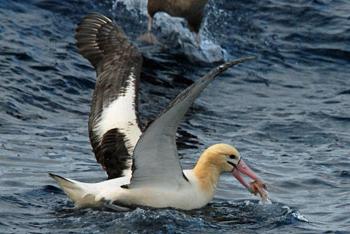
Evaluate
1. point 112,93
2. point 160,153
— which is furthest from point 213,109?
point 160,153

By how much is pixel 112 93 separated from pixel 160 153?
4.27ft

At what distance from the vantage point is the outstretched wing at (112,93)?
364 inches

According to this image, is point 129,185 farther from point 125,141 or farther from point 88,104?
point 88,104

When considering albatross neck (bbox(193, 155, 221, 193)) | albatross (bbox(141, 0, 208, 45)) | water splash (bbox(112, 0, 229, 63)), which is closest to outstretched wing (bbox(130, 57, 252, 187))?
albatross neck (bbox(193, 155, 221, 193))

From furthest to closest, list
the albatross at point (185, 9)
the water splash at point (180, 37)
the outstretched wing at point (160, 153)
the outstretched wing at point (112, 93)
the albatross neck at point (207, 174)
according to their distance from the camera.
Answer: the albatross at point (185, 9)
the water splash at point (180, 37)
the outstretched wing at point (112, 93)
the albatross neck at point (207, 174)
the outstretched wing at point (160, 153)

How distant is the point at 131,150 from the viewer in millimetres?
9164

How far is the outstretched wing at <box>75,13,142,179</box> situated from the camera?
9.24m

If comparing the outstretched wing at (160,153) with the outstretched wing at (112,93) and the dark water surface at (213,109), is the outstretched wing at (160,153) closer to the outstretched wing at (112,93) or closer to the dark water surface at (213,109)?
the dark water surface at (213,109)

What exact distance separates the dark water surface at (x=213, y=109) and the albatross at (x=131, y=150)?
15cm

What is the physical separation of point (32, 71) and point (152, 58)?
2.05m

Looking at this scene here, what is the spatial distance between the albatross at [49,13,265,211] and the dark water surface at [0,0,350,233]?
0.50ft

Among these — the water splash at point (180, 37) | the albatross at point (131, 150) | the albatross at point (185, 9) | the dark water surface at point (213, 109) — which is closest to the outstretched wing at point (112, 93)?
the albatross at point (131, 150)

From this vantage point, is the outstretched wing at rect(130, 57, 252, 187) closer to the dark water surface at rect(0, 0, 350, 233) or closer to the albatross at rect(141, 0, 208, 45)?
the dark water surface at rect(0, 0, 350, 233)

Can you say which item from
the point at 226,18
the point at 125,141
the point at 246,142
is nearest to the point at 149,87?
the point at 246,142
